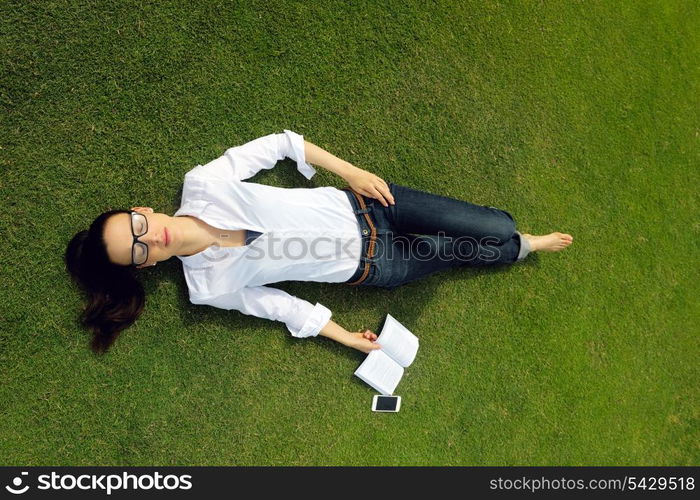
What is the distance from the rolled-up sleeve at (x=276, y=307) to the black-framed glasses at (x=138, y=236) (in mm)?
524

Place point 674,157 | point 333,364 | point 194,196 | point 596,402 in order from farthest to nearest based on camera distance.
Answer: point 674,157, point 596,402, point 333,364, point 194,196

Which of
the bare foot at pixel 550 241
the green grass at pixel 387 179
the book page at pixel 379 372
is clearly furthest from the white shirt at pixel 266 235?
the bare foot at pixel 550 241

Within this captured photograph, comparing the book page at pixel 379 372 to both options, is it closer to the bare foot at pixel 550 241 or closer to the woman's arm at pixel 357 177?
the woman's arm at pixel 357 177

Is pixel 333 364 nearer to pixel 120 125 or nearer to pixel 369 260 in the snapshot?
pixel 369 260

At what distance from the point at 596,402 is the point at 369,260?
262 centimetres

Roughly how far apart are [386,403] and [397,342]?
1.60 feet

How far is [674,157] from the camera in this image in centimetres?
424

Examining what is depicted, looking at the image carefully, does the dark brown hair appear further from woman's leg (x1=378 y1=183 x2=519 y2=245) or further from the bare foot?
the bare foot

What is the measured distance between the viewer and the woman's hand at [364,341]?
3251 millimetres

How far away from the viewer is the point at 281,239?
9.23 feet

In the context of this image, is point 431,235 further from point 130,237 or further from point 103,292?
point 103,292

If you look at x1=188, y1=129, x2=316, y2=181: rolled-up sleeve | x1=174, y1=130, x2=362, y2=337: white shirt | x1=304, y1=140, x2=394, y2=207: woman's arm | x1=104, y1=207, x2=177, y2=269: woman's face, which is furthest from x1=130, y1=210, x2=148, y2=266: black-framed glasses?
x1=304, y1=140, x2=394, y2=207: woman's arm

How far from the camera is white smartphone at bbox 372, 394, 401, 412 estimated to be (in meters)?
3.43
